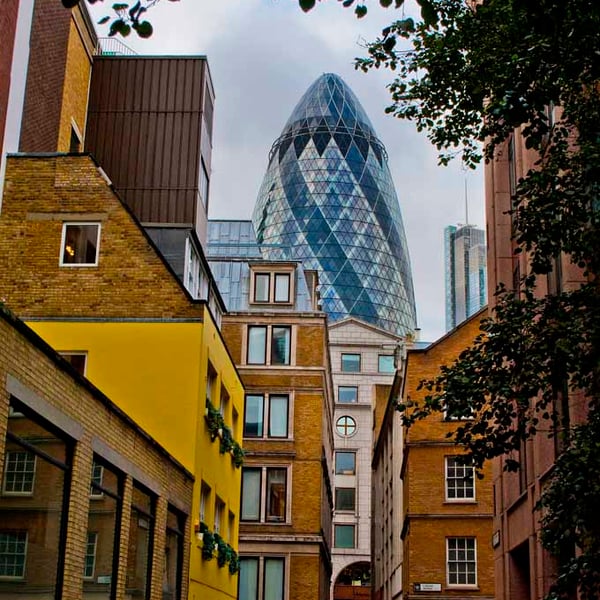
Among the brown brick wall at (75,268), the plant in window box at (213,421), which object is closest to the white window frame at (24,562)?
the brown brick wall at (75,268)

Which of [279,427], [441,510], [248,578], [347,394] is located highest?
[347,394]

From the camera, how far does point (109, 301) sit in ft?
91.6

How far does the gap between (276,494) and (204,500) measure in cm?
2077

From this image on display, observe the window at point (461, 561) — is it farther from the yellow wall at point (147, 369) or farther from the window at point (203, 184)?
the yellow wall at point (147, 369)

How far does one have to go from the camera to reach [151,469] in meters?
22.9

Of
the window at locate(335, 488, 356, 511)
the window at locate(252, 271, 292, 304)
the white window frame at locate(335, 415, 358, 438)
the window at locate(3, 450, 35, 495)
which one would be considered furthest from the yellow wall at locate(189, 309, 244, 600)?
the white window frame at locate(335, 415, 358, 438)

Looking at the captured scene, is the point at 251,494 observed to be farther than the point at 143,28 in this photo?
Yes

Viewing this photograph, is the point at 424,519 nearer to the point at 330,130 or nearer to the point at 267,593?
the point at 267,593

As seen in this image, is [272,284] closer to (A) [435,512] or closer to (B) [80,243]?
(A) [435,512]

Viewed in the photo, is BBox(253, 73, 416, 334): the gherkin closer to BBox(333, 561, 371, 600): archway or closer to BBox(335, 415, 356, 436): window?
BBox(335, 415, 356, 436): window

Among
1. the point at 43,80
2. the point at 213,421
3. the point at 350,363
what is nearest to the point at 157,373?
the point at 213,421

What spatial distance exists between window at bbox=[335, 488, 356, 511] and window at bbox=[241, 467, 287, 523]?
6716 cm

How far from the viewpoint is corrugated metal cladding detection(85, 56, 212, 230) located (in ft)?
111

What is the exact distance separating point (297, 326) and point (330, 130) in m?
130
